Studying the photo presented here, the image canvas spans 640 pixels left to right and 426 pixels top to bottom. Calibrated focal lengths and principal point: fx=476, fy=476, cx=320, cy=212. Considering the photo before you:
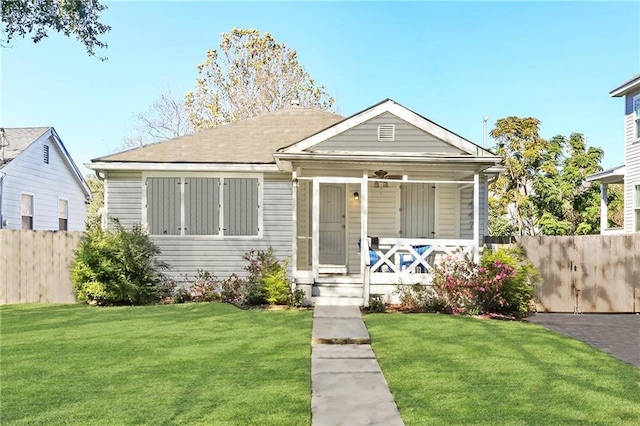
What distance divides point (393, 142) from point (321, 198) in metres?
2.75

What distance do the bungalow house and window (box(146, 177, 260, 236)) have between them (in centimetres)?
3

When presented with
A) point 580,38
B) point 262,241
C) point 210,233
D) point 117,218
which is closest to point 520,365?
point 262,241

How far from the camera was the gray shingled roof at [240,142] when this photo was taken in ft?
40.0

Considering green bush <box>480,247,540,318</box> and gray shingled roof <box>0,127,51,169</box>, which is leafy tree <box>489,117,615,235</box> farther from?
gray shingled roof <box>0,127,51,169</box>

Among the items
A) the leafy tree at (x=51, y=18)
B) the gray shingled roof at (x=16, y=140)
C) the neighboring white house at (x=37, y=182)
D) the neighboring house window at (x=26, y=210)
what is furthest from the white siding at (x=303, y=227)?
the neighboring house window at (x=26, y=210)

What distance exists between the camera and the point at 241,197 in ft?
39.8

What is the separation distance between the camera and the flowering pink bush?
377 inches

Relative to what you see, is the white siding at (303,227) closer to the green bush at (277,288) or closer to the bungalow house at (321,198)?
the bungalow house at (321,198)

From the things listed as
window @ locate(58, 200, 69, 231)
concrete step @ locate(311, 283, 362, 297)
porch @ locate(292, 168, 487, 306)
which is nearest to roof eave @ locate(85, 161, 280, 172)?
porch @ locate(292, 168, 487, 306)

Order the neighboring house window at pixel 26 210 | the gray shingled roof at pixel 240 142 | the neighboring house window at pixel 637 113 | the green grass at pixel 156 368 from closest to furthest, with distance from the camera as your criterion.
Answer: the green grass at pixel 156 368
the gray shingled roof at pixel 240 142
the neighboring house window at pixel 637 113
the neighboring house window at pixel 26 210

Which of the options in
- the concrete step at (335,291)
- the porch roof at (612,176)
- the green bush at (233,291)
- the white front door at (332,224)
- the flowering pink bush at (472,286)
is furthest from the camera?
the porch roof at (612,176)

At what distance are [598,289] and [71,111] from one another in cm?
2322

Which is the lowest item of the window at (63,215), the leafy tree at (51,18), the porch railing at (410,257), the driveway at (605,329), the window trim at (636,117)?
the driveway at (605,329)

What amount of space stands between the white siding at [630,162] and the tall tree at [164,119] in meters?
25.3
